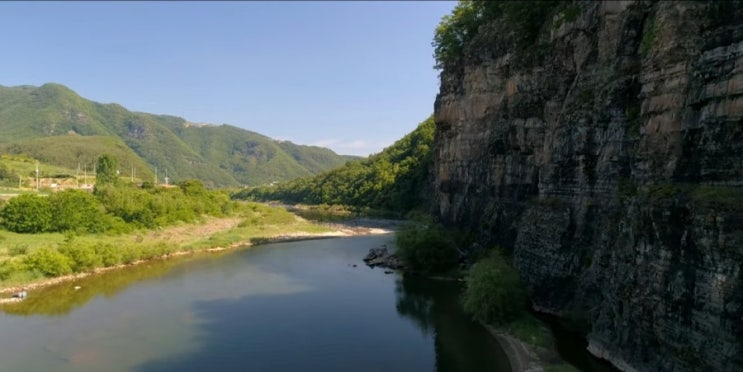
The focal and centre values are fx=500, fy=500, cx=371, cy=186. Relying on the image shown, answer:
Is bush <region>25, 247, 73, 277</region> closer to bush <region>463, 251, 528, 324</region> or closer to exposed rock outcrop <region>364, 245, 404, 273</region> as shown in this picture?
exposed rock outcrop <region>364, 245, 404, 273</region>

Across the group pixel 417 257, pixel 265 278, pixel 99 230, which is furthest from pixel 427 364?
pixel 99 230

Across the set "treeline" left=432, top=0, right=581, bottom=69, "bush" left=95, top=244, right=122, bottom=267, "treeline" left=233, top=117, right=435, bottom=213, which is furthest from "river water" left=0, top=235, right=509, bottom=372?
"treeline" left=233, top=117, right=435, bottom=213

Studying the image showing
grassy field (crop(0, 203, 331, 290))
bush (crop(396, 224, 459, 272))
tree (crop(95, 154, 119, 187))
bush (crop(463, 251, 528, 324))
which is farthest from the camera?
tree (crop(95, 154, 119, 187))

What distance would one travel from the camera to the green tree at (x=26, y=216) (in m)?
57.6

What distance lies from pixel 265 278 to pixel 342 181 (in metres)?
113

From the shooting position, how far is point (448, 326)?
3152cm

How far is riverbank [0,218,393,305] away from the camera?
49.1 meters

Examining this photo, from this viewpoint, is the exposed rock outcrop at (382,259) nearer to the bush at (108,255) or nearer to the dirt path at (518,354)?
the dirt path at (518,354)

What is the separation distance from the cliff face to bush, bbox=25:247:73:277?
3888cm

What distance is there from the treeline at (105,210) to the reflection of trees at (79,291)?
14717 mm

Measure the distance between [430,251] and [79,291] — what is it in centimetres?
3058

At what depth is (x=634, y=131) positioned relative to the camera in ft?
82.3

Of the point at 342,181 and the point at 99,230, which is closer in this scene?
the point at 99,230

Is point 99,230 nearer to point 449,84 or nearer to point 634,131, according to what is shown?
point 449,84
